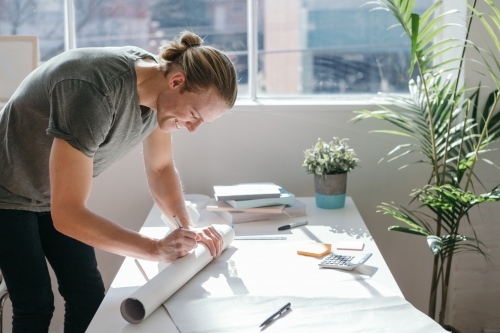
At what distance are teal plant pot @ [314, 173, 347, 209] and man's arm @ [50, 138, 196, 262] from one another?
895mm

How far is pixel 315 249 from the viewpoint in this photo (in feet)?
5.92

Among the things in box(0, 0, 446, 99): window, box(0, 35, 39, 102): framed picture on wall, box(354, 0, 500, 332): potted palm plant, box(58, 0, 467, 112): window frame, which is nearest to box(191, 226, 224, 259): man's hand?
box(354, 0, 500, 332): potted palm plant

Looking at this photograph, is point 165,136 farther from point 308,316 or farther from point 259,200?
point 308,316

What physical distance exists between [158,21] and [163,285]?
1.70 meters

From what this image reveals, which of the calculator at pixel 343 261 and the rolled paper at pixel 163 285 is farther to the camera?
the calculator at pixel 343 261

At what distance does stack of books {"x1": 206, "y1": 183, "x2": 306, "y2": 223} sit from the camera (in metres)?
2.20

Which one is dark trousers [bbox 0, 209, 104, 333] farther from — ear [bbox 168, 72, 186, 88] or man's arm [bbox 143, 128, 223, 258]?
ear [bbox 168, 72, 186, 88]

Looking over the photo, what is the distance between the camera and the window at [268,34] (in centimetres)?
281

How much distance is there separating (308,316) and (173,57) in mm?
750

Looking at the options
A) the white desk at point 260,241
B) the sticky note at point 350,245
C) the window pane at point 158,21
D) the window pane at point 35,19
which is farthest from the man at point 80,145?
the window pane at point 35,19

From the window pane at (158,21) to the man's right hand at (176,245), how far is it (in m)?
1.36

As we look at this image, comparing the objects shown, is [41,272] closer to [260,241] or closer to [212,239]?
[212,239]

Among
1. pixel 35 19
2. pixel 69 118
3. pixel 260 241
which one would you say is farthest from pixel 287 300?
pixel 35 19

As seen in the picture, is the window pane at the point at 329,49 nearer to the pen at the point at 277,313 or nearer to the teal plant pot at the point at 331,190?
the teal plant pot at the point at 331,190
